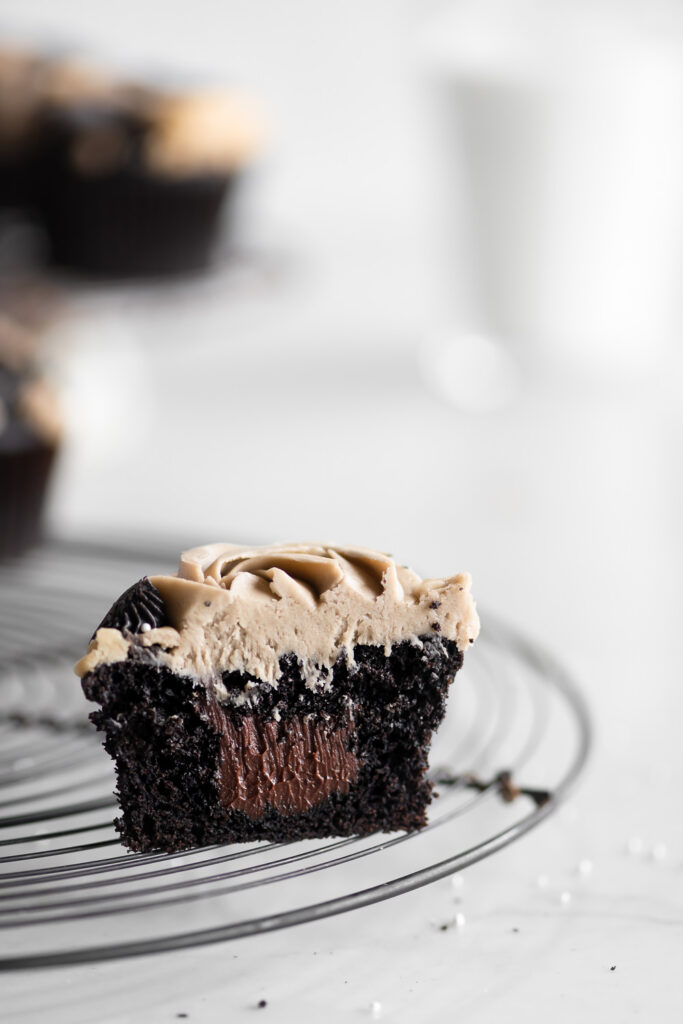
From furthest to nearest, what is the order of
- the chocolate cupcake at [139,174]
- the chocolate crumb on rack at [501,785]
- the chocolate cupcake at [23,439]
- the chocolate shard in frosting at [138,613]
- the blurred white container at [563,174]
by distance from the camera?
1. the blurred white container at [563,174]
2. the chocolate cupcake at [139,174]
3. the chocolate cupcake at [23,439]
4. the chocolate crumb on rack at [501,785]
5. the chocolate shard in frosting at [138,613]

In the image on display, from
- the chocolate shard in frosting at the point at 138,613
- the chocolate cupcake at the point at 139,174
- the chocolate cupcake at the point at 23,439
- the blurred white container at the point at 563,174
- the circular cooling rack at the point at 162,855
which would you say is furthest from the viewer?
the blurred white container at the point at 563,174

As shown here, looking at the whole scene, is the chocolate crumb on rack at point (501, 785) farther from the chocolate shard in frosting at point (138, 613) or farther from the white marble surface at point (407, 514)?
the chocolate shard in frosting at point (138, 613)

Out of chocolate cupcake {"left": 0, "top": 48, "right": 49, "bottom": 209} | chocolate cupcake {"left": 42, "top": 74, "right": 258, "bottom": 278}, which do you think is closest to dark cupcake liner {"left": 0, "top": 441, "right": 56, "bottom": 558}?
chocolate cupcake {"left": 42, "top": 74, "right": 258, "bottom": 278}

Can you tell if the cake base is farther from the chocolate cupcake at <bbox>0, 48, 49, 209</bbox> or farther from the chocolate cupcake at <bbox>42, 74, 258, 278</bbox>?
the chocolate cupcake at <bbox>0, 48, 49, 209</bbox>

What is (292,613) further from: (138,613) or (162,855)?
(162,855)

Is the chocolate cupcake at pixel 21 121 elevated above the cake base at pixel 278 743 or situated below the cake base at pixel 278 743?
above

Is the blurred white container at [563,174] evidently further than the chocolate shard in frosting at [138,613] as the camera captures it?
Yes

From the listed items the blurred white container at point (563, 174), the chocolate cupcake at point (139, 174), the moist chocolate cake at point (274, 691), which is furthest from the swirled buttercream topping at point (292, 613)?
the blurred white container at point (563, 174)

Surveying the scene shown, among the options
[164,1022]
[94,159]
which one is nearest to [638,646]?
[164,1022]

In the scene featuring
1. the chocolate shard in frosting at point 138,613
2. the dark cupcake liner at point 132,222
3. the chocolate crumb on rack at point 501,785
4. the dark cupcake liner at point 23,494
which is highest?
the dark cupcake liner at point 132,222
